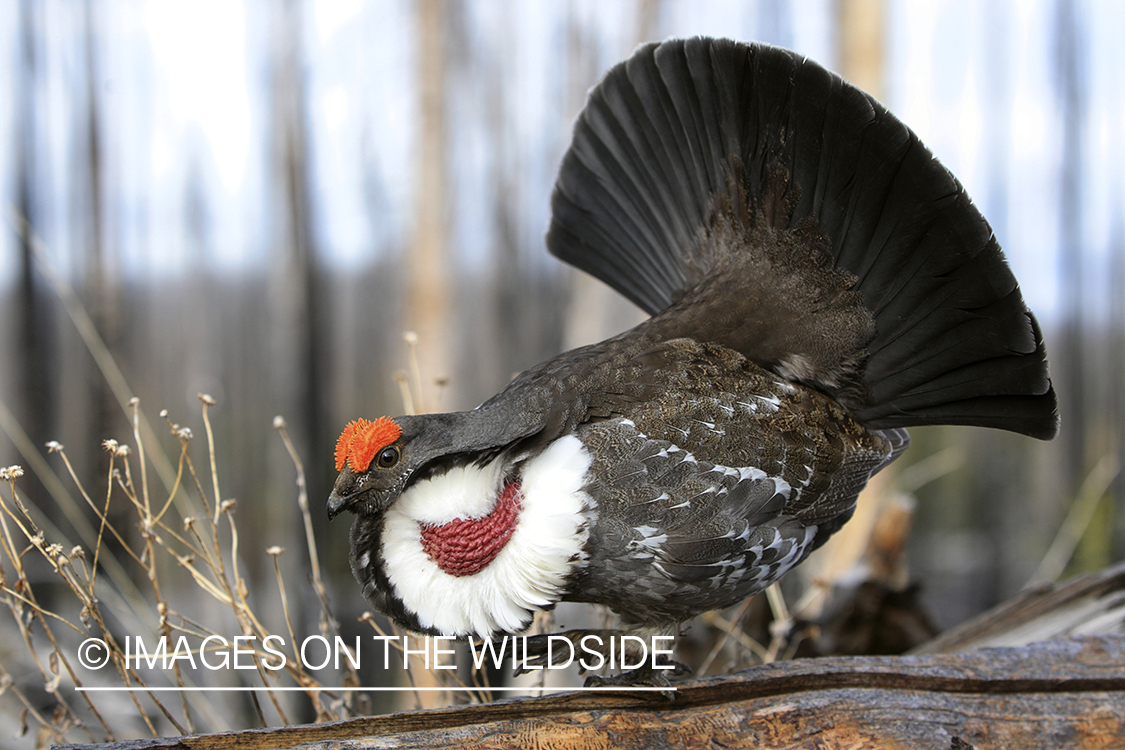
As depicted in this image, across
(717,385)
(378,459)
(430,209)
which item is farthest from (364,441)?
(430,209)

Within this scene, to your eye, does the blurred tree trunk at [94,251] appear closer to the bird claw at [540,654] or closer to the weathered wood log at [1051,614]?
the bird claw at [540,654]

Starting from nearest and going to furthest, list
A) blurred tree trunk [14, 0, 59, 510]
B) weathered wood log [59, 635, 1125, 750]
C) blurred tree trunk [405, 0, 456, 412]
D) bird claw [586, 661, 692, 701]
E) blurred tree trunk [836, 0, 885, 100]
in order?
weathered wood log [59, 635, 1125, 750]
bird claw [586, 661, 692, 701]
blurred tree trunk [14, 0, 59, 510]
blurred tree trunk [405, 0, 456, 412]
blurred tree trunk [836, 0, 885, 100]

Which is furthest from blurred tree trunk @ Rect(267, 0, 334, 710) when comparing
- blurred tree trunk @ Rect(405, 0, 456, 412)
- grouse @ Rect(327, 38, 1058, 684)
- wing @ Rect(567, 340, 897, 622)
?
wing @ Rect(567, 340, 897, 622)

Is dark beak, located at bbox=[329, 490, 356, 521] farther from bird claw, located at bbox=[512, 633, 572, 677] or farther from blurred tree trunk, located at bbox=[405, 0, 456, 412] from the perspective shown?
blurred tree trunk, located at bbox=[405, 0, 456, 412]

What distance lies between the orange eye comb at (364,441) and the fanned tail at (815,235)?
0.72 meters

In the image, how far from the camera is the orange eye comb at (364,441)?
137cm

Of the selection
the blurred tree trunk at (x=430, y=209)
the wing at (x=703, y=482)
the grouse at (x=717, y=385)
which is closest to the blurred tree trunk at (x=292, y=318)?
the blurred tree trunk at (x=430, y=209)

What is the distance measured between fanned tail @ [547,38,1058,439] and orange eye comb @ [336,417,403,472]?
72 cm

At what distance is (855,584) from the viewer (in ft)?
9.87

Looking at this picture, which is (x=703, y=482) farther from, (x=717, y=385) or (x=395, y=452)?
(x=395, y=452)

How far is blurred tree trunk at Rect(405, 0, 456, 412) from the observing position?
150 inches

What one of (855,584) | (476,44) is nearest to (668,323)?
(855,584)

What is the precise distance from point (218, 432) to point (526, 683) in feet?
7.19

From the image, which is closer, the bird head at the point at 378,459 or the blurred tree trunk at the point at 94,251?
the bird head at the point at 378,459
